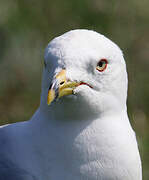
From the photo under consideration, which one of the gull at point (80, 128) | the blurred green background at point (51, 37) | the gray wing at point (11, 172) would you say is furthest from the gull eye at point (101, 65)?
the blurred green background at point (51, 37)

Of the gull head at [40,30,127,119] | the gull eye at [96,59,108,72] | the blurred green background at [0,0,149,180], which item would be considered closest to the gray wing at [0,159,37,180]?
the gull head at [40,30,127,119]

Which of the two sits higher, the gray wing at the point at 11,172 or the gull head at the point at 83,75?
the gull head at the point at 83,75

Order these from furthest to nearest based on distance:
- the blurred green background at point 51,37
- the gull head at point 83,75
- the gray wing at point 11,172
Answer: the blurred green background at point 51,37, the gray wing at point 11,172, the gull head at point 83,75

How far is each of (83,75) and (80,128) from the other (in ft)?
0.79

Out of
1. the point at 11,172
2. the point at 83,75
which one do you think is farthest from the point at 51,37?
the point at 83,75

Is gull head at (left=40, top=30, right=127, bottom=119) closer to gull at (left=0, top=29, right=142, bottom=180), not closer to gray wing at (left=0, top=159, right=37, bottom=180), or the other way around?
gull at (left=0, top=29, right=142, bottom=180)

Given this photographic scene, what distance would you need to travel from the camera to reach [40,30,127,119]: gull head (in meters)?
2.10

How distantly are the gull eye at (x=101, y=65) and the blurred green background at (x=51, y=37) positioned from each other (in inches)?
75.7

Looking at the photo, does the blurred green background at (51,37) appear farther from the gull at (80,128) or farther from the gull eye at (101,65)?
the gull eye at (101,65)

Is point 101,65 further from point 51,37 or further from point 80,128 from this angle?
point 51,37

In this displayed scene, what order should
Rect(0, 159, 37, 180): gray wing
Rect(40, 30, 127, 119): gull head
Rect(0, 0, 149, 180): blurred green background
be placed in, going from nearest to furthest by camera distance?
Rect(40, 30, 127, 119): gull head < Rect(0, 159, 37, 180): gray wing < Rect(0, 0, 149, 180): blurred green background

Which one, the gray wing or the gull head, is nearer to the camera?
the gull head

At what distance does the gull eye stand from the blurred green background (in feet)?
6.31

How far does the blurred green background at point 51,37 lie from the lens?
4.29 metres
